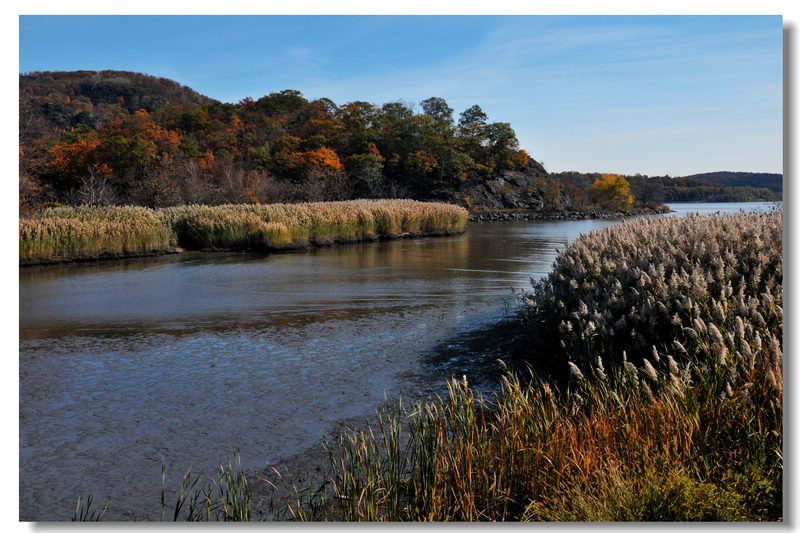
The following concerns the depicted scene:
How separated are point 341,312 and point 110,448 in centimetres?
570

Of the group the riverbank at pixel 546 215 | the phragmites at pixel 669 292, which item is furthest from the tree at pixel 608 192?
the phragmites at pixel 669 292

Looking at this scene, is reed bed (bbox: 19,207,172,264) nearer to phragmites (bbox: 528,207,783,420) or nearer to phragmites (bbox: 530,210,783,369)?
phragmites (bbox: 528,207,783,420)

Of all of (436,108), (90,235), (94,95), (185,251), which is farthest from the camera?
(436,108)

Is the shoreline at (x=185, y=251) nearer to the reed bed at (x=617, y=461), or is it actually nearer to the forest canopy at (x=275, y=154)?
the forest canopy at (x=275, y=154)

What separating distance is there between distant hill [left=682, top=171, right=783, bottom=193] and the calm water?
2.60 feet

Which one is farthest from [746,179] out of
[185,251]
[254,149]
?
[254,149]

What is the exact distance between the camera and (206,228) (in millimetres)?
22656

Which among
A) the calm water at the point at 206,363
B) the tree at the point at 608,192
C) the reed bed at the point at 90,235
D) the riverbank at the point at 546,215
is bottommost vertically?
the calm water at the point at 206,363

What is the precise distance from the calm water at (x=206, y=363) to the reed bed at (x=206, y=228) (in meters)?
2.66

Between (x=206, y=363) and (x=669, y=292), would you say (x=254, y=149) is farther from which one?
(x=669, y=292)

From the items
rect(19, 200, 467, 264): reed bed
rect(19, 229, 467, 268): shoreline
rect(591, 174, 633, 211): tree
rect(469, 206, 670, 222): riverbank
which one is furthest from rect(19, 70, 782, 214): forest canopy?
rect(469, 206, 670, 222): riverbank

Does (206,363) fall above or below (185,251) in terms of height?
below

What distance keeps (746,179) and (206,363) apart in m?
6.23

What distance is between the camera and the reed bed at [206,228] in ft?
58.2
